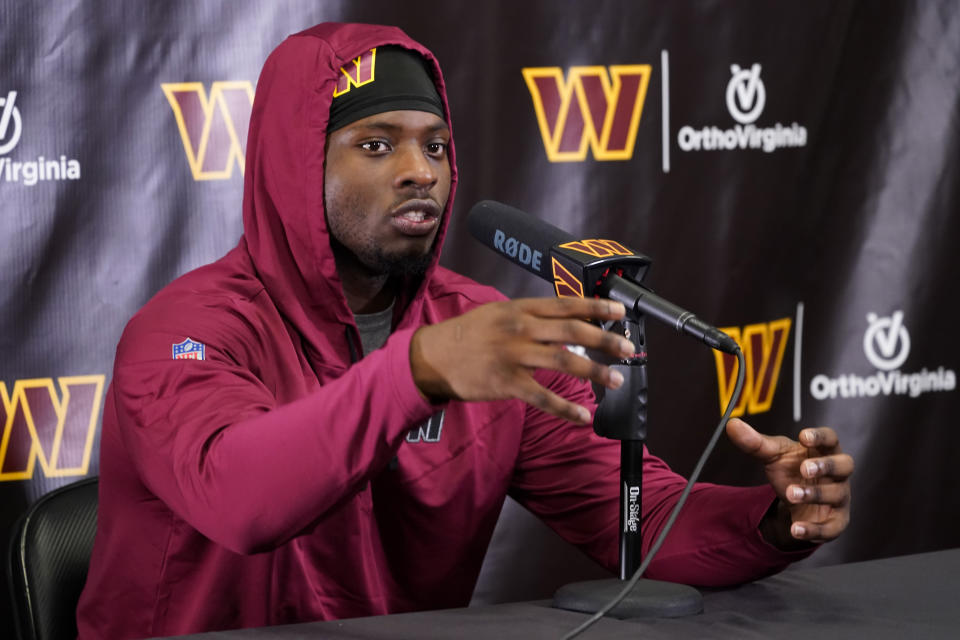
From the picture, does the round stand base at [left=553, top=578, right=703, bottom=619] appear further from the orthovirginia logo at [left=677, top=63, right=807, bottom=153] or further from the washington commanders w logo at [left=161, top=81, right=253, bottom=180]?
the orthovirginia logo at [left=677, top=63, right=807, bottom=153]

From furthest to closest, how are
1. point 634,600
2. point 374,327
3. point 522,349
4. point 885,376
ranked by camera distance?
1. point 885,376
2. point 374,327
3. point 634,600
4. point 522,349

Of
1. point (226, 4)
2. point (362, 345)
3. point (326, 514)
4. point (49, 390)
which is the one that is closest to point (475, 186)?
point (226, 4)

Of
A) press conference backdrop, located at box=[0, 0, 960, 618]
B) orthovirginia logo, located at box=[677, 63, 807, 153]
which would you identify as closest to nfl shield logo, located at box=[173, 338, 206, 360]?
press conference backdrop, located at box=[0, 0, 960, 618]

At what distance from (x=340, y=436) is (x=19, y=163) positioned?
3.69 feet

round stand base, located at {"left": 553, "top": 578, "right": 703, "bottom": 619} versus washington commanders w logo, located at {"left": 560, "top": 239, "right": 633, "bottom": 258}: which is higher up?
washington commanders w logo, located at {"left": 560, "top": 239, "right": 633, "bottom": 258}

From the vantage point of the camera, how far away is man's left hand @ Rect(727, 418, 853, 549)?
4.06ft

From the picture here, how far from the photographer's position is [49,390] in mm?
1918

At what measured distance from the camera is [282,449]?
1.05 metres

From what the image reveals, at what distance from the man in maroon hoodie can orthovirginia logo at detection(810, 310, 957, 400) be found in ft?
3.12

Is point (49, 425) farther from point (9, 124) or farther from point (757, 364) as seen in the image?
point (757, 364)

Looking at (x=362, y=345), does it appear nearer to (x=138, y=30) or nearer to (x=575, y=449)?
(x=575, y=449)

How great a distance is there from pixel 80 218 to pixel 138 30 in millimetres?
330

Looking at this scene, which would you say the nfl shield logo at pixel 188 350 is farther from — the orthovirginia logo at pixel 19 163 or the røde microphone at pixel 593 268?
the orthovirginia logo at pixel 19 163

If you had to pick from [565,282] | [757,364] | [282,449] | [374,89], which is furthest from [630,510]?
[757,364]
